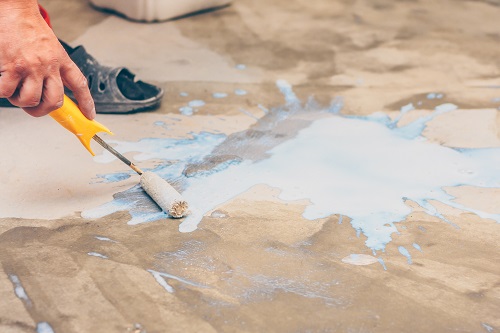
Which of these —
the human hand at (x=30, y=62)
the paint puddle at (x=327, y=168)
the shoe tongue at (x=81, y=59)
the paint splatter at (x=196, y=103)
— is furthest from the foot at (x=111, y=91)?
the human hand at (x=30, y=62)

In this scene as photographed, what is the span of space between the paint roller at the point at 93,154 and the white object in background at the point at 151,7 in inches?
54.7

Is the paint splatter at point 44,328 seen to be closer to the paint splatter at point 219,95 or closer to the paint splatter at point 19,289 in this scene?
the paint splatter at point 19,289

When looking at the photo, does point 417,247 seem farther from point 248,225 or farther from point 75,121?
point 75,121

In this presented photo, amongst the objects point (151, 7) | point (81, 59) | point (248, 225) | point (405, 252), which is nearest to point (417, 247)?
point (405, 252)

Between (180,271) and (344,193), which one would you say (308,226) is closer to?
(344,193)

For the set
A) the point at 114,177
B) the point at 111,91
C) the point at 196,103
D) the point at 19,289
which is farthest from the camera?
the point at 196,103

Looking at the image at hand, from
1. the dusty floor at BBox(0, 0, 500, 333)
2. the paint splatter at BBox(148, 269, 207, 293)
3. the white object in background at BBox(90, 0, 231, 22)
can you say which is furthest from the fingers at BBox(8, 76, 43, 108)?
the white object in background at BBox(90, 0, 231, 22)

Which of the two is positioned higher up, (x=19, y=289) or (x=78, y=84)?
(x=78, y=84)

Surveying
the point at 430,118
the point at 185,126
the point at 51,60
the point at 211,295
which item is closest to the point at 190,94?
the point at 185,126

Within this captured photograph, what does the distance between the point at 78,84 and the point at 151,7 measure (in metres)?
1.49

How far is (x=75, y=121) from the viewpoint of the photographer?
1.71 metres

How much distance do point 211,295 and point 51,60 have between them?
2.00 feet

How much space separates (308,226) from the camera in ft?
5.78

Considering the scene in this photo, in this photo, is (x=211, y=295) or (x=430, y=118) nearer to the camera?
(x=211, y=295)
